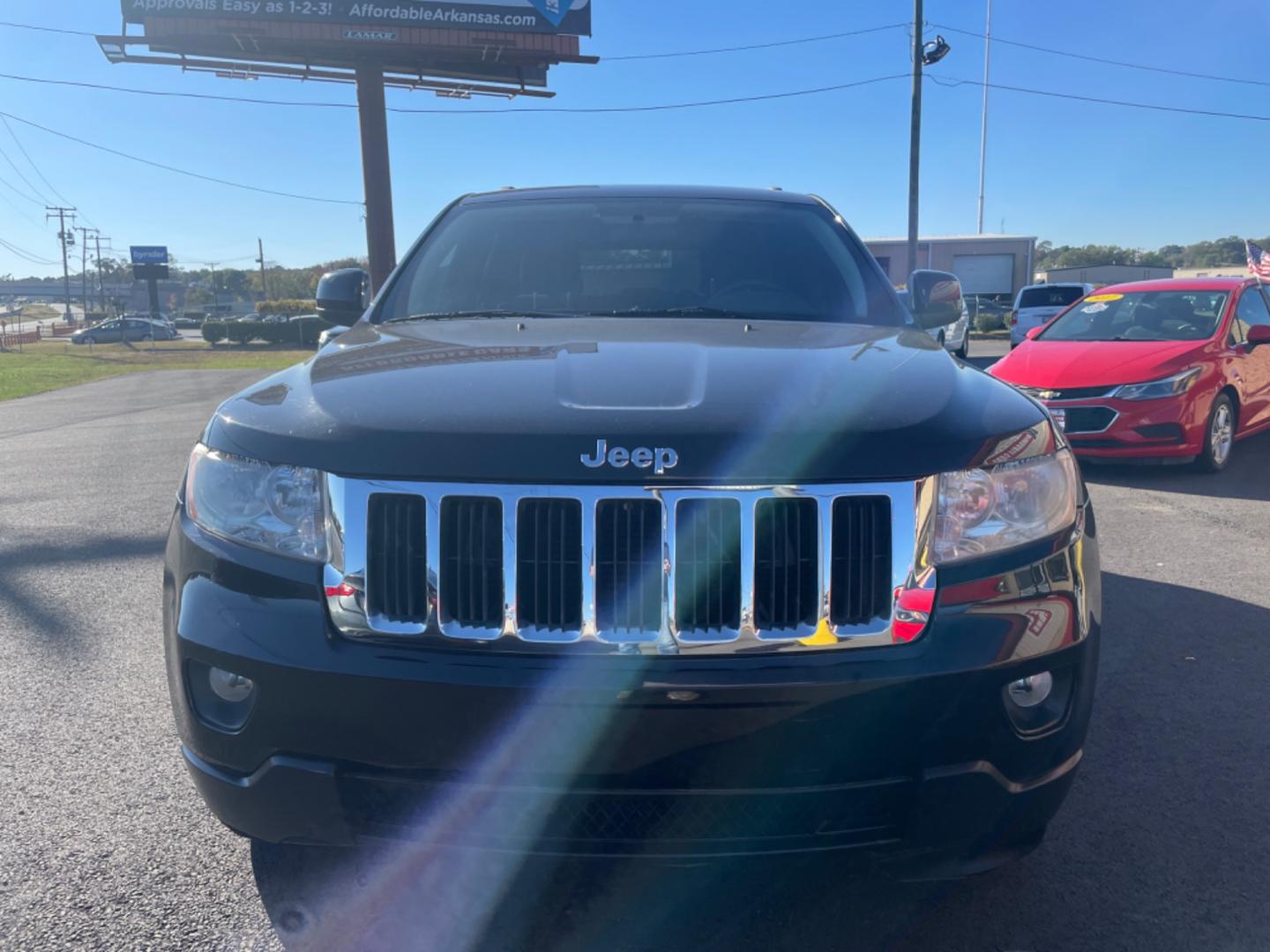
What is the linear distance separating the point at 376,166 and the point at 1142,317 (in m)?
20.2

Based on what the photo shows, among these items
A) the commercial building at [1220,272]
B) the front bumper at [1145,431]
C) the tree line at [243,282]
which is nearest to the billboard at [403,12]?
the commercial building at [1220,272]

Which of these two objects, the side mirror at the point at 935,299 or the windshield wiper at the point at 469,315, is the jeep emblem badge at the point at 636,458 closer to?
the windshield wiper at the point at 469,315

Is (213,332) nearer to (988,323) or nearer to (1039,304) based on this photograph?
(988,323)

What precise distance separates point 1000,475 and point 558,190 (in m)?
2.42

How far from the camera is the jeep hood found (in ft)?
6.22

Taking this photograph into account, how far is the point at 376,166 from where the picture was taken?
81.8 feet

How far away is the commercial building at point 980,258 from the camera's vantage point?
46.2 metres

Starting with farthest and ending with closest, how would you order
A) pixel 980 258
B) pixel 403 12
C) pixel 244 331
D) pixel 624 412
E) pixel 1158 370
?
1. pixel 244 331
2. pixel 980 258
3. pixel 403 12
4. pixel 1158 370
5. pixel 624 412

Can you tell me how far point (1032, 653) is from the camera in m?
1.95

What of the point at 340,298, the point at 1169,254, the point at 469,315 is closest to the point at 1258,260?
the point at 340,298

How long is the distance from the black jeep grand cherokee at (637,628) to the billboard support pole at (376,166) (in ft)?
78.6

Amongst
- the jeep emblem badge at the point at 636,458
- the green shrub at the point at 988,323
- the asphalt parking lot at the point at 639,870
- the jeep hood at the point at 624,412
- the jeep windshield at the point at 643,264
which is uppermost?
the jeep windshield at the point at 643,264

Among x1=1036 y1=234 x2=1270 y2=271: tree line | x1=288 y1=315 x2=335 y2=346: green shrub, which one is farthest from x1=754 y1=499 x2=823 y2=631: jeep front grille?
x1=1036 y1=234 x2=1270 y2=271: tree line

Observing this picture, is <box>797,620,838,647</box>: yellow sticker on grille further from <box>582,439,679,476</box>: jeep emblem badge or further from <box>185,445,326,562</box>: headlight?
<box>185,445,326,562</box>: headlight
